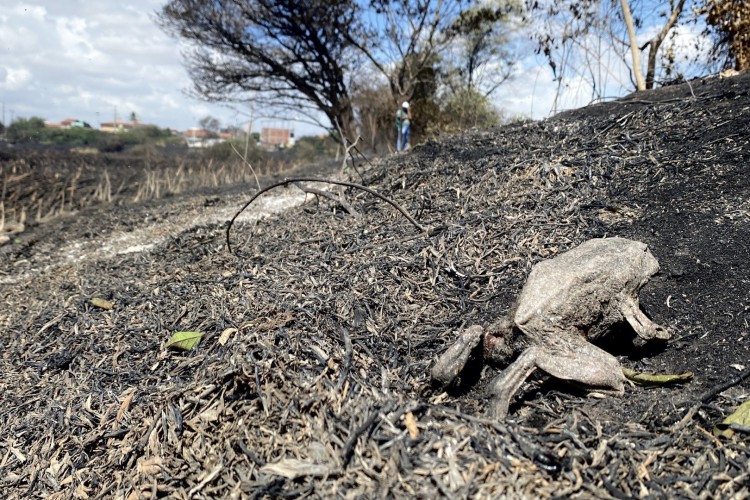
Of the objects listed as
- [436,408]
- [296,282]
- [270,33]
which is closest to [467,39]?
[270,33]

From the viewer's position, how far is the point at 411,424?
1577 mm

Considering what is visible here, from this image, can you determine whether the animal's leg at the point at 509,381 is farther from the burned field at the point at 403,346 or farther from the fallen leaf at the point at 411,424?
the fallen leaf at the point at 411,424

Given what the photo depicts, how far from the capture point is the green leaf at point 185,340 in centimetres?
228

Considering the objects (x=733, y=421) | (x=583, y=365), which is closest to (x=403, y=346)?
(x=583, y=365)

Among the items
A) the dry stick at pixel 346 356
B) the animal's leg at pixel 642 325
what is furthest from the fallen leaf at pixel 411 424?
the animal's leg at pixel 642 325

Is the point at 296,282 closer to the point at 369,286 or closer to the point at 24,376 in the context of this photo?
the point at 369,286

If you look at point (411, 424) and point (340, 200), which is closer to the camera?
point (411, 424)

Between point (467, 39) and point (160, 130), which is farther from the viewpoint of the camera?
point (160, 130)

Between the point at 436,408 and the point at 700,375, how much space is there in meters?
1.00

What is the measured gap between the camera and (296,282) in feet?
8.65

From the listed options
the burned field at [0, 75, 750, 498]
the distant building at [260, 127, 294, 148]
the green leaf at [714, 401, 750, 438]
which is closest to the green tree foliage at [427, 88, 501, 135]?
the burned field at [0, 75, 750, 498]

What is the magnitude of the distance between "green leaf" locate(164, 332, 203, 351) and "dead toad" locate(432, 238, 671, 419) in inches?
44.2

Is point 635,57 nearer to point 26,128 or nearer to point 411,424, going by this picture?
point 411,424

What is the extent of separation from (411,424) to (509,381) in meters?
0.44
